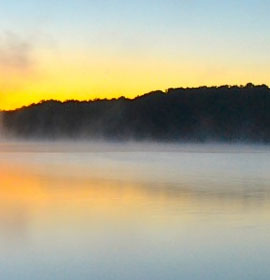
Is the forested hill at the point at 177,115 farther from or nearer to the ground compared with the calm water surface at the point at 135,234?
farther from the ground

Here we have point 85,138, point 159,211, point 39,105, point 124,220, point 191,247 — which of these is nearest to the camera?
point 191,247

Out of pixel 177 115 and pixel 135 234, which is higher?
pixel 177 115

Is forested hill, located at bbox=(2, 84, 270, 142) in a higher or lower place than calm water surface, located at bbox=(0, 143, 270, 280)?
higher

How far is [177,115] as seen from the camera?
6325cm

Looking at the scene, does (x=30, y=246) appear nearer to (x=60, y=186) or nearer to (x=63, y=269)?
(x=63, y=269)

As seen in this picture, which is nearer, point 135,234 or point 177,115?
point 135,234

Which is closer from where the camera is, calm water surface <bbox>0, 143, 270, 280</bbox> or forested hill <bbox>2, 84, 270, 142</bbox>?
calm water surface <bbox>0, 143, 270, 280</bbox>

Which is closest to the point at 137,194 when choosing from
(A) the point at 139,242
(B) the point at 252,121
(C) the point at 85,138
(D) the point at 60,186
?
(D) the point at 60,186

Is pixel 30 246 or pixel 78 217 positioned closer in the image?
pixel 30 246

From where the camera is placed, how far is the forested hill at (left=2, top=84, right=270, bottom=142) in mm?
60469

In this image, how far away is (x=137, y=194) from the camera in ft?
38.0

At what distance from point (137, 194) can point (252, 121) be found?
166 feet

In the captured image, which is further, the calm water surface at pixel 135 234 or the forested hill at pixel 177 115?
the forested hill at pixel 177 115

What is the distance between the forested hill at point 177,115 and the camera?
198 ft
